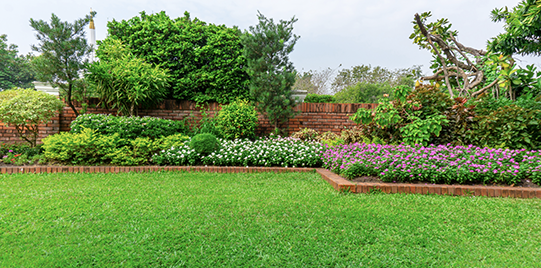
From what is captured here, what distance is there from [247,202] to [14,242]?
209cm

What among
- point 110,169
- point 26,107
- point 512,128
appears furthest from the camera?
point 26,107

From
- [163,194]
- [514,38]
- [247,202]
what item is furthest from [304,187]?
[514,38]

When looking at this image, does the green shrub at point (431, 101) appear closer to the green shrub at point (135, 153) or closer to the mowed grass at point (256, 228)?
the mowed grass at point (256, 228)

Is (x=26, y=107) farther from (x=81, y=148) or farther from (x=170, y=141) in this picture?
(x=170, y=141)

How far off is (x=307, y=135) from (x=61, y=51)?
6540 mm

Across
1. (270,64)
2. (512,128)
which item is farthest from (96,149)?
(512,128)

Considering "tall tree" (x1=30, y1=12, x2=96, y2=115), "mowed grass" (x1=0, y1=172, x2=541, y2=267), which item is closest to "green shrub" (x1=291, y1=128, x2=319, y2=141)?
"mowed grass" (x1=0, y1=172, x2=541, y2=267)

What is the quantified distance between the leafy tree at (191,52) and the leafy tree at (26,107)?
2400mm

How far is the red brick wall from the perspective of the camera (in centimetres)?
720

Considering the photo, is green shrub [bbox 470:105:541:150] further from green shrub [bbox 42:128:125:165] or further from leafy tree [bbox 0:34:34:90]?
leafy tree [bbox 0:34:34:90]

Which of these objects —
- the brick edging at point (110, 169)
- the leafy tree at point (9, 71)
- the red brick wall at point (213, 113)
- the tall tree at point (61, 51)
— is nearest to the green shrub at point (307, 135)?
the red brick wall at point (213, 113)

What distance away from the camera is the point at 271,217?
2.75 m

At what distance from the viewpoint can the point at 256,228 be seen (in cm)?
246

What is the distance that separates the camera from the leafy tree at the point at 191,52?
746 cm
